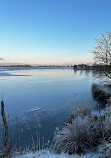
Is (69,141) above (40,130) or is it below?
above

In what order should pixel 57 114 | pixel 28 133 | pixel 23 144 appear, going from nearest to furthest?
pixel 23 144 < pixel 28 133 < pixel 57 114

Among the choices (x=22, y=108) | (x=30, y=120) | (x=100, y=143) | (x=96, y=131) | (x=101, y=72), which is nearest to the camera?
(x=100, y=143)

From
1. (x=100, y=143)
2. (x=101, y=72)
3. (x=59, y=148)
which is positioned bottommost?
(x=59, y=148)

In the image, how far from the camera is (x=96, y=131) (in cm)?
472

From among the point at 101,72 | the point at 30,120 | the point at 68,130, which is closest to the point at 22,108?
the point at 30,120

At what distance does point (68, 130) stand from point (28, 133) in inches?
104

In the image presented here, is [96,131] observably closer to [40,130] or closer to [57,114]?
[40,130]

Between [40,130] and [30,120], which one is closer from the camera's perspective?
[40,130]

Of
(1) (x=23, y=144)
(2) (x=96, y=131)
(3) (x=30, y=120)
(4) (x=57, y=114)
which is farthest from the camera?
(4) (x=57, y=114)

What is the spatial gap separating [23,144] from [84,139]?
9.77 ft

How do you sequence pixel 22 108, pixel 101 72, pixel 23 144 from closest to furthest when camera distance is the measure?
1. pixel 23 144
2. pixel 22 108
3. pixel 101 72

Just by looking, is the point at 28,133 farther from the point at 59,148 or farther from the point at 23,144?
the point at 59,148

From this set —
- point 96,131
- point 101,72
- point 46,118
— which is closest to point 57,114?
point 46,118

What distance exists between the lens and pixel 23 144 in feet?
17.8
